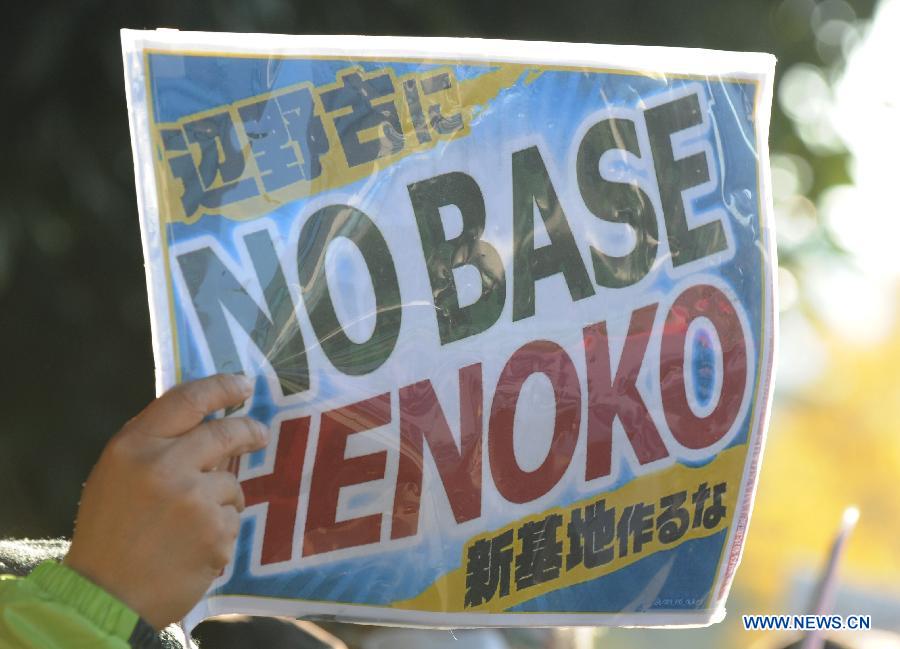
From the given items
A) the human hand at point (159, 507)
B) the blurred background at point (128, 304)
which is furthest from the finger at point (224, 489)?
the blurred background at point (128, 304)

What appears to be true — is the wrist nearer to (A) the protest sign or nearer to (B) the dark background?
(A) the protest sign

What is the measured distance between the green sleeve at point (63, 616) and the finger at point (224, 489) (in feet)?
0.32

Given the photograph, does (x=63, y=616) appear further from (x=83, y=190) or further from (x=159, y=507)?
(x=83, y=190)

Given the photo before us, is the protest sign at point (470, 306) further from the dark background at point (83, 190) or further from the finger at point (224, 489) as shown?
the dark background at point (83, 190)

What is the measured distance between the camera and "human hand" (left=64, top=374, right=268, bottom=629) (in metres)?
0.74

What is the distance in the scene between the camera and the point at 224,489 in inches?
30.2

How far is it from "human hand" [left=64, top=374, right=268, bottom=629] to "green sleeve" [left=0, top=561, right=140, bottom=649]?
1 cm

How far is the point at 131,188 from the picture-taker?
175cm

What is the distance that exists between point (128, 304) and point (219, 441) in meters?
1.16

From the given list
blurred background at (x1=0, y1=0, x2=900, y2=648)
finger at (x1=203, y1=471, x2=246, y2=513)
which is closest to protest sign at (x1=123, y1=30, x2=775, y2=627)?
finger at (x1=203, y1=471, x2=246, y2=513)

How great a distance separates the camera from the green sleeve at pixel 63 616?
723mm

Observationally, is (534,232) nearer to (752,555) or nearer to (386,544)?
(386,544)

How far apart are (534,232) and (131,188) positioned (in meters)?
1.10

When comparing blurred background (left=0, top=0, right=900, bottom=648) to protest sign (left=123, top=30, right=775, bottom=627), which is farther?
blurred background (left=0, top=0, right=900, bottom=648)
